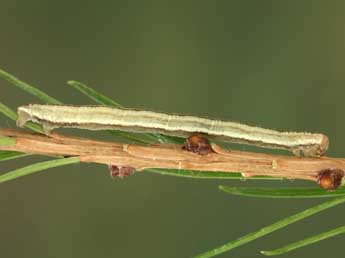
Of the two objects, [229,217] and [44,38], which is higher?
[44,38]

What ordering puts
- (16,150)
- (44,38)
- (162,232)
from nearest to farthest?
(16,150), (162,232), (44,38)

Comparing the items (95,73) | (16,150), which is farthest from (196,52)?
(16,150)

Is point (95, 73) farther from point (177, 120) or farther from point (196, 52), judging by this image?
point (177, 120)

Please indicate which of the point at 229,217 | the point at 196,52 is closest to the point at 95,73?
the point at 196,52

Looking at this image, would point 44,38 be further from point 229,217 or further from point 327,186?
point 327,186

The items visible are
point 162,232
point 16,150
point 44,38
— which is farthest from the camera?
point 44,38

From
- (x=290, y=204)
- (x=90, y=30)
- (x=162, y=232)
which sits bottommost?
(x=162, y=232)

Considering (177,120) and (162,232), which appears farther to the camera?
(162,232)
